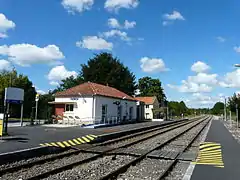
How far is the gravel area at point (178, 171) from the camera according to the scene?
906cm

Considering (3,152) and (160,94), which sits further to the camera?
(160,94)

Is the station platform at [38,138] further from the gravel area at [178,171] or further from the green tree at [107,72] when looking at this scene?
the green tree at [107,72]

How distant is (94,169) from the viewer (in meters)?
9.95

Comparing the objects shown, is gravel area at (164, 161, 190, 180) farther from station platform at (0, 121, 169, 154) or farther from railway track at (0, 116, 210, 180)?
station platform at (0, 121, 169, 154)

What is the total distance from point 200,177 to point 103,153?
5.59 metres

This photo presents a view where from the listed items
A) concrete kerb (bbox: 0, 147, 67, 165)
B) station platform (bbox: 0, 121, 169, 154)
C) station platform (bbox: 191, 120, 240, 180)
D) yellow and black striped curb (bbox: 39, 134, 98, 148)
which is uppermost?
station platform (bbox: 0, 121, 169, 154)

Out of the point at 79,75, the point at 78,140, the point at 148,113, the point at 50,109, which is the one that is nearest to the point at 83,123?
the point at 50,109

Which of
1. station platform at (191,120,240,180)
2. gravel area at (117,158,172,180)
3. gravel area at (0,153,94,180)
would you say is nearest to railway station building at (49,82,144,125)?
gravel area at (0,153,94,180)

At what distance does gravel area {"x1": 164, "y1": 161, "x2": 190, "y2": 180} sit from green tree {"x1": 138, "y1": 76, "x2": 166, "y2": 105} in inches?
3376

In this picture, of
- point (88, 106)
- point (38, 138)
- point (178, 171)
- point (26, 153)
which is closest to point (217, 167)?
point (178, 171)

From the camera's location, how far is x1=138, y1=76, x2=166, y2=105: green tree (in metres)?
97.8

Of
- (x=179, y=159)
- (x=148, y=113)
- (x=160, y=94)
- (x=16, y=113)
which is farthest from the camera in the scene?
(x=160, y=94)

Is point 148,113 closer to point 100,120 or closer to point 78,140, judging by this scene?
point 100,120

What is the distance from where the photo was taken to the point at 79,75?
66.0 metres
